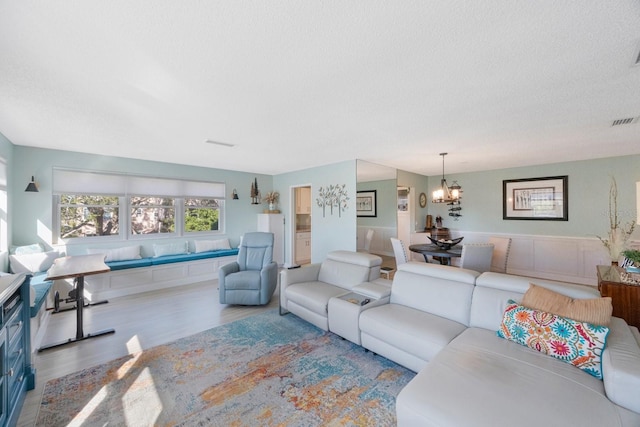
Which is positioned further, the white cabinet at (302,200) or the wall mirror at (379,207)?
the white cabinet at (302,200)

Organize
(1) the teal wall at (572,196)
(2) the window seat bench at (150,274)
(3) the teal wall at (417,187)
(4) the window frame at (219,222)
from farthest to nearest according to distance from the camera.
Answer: (3) the teal wall at (417,187) → (4) the window frame at (219,222) → (1) the teal wall at (572,196) → (2) the window seat bench at (150,274)

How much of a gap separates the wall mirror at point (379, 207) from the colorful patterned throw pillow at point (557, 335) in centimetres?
321

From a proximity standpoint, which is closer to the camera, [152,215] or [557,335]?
[557,335]

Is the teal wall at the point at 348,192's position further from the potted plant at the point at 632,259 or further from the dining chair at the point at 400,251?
the potted plant at the point at 632,259

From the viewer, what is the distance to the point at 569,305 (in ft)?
5.77

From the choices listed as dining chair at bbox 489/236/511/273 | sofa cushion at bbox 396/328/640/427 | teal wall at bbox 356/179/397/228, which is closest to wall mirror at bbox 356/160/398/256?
teal wall at bbox 356/179/397/228

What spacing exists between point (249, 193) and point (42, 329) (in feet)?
13.6

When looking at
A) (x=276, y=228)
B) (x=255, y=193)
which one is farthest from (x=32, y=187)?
(x=276, y=228)

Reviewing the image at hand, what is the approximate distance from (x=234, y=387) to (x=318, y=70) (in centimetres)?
252

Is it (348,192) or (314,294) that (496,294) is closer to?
(314,294)

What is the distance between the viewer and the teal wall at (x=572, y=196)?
4.60 meters

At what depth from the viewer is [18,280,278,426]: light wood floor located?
2.31 meters

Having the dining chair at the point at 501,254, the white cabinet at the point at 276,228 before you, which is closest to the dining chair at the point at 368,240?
the dining chair at the point at 501,254

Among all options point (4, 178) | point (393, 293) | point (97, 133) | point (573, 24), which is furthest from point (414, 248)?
point (4, 178)
